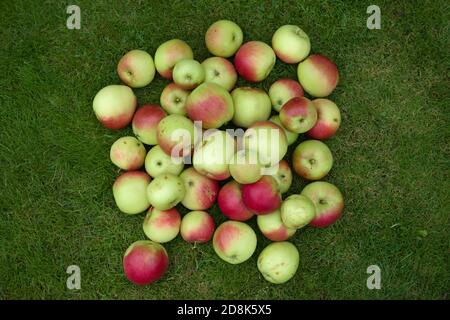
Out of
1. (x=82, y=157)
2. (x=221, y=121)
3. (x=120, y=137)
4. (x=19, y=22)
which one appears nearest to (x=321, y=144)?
(x=221, y=121)

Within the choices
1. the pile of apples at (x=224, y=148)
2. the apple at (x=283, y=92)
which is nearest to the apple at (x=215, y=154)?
the pile of apples at (x=224, y=148)

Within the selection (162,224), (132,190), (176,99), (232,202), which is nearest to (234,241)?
(232,202)

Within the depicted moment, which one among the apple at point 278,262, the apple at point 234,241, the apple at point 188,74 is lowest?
the apple at point 278,262

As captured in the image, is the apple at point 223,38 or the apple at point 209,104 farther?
the apple at point 223,38

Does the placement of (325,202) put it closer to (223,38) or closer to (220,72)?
(220,72)

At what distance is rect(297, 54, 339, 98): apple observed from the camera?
10.6 feet

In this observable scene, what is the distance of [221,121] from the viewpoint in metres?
3.00

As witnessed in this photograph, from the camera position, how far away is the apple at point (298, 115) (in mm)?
2938

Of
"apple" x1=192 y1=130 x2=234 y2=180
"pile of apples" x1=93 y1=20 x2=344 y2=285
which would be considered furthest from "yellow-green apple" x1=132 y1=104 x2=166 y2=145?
"apple" x1=192 y1=130 x2=234 y2=180

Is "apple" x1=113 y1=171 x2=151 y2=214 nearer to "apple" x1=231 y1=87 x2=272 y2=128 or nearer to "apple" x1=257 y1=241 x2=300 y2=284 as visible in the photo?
"apple" x1=231 y1=87 x2=272 y2=128

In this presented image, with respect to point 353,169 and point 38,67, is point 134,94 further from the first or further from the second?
point 353,169

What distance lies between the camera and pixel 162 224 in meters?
3.03

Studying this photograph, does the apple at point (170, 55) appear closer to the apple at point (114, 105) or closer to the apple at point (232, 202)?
the apple at point (114, 105)

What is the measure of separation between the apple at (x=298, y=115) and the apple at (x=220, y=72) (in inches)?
17.1
